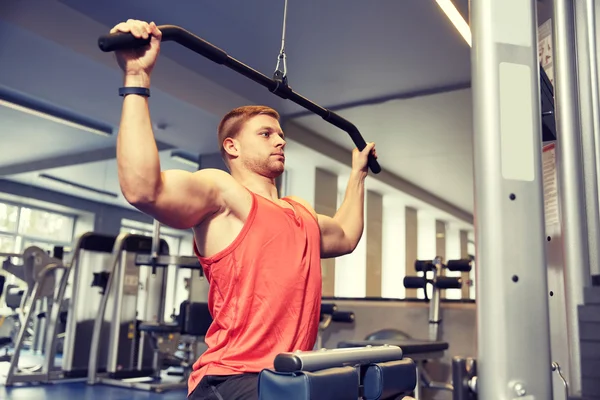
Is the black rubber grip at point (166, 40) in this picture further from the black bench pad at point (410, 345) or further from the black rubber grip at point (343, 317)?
the black rubber grip at point (343, 317)

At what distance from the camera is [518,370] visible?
0.72 m

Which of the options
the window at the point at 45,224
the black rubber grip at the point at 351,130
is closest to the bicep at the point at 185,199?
the black rubber grip at the point at 351,130

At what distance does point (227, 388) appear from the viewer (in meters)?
1.31

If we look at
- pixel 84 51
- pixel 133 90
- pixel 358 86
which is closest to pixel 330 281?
pixel 358 86

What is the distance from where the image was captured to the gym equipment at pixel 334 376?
3.30ft

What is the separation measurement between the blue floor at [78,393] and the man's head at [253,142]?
→ 3466 mm

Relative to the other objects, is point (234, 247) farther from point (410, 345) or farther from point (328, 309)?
point (328, 309)

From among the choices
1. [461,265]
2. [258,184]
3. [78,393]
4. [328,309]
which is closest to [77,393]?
[78,393]

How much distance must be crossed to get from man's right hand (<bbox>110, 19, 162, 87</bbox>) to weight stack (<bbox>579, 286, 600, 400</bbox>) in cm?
113

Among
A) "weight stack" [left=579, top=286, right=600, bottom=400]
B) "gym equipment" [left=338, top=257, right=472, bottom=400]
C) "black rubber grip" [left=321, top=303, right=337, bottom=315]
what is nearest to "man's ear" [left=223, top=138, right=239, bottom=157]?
"weight stack" [left=579, top=286, right=600, bottom=400]

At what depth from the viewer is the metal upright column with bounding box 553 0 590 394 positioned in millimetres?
1415

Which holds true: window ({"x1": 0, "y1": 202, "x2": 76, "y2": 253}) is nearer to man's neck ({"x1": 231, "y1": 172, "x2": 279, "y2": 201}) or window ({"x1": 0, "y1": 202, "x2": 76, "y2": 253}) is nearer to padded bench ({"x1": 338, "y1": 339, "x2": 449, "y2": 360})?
padded bench ({"x1": 338, "y1": 339, "x2": 449, "y2": 360})

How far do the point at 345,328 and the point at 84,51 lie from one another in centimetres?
321

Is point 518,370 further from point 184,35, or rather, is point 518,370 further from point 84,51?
point 84,51
